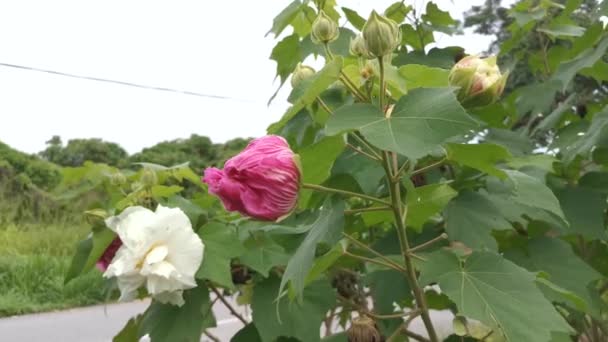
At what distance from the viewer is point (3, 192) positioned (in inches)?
408

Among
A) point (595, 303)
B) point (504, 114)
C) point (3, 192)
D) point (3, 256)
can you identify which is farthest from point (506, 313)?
point (3, 192)

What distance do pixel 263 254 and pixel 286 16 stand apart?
455 millimetres

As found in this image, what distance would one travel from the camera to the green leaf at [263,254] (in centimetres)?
93

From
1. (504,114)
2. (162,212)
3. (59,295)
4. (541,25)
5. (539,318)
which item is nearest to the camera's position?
(539,318)

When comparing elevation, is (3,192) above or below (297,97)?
below

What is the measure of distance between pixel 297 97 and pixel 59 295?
7906 mm

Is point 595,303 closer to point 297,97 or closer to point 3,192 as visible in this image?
point 297,97

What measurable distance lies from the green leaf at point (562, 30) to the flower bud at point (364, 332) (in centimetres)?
79

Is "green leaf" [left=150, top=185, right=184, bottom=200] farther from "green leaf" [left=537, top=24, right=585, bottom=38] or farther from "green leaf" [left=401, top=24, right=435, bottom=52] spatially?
"green leaf" [left=537, top=24, right=585, bottom=38]

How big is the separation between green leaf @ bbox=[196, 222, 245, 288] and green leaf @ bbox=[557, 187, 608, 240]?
0.51 metres

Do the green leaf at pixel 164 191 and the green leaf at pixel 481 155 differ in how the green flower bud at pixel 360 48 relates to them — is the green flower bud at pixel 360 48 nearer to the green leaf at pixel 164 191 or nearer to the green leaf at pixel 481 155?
the green leaf at pixel 481 155

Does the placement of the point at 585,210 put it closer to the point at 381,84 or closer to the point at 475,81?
the point at 475,81

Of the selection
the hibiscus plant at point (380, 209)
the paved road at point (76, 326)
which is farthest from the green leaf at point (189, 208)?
the paved road at point (76, 326)

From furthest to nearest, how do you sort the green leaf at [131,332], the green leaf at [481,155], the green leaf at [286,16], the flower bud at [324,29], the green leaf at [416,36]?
the green leaf at [416,36] → the green leaf at [286,16] → the green leaf at [131,332] → the flower bud at [324,29] → the green leaf at [481,155]
